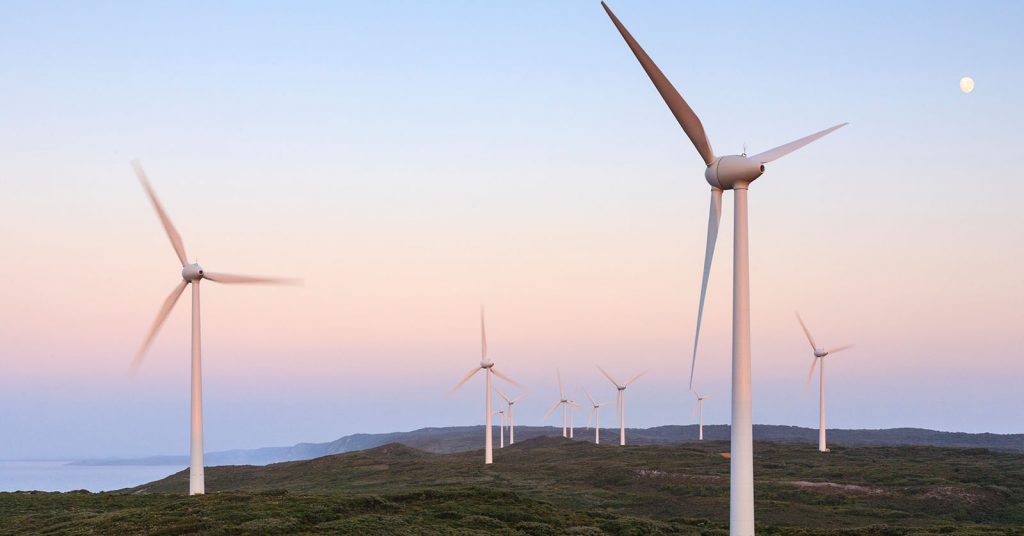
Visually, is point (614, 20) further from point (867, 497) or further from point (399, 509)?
point (867, 497)

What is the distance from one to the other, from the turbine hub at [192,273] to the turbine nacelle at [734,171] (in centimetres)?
4332

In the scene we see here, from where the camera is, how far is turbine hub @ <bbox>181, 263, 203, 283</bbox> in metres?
70.4

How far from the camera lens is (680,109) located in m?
43.2

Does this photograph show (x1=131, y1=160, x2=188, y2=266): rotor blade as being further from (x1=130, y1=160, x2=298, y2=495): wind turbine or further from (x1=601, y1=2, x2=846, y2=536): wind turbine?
(x1=601, y1=2, x2=846, y2=536): wind turbine

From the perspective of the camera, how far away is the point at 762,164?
40.4 m

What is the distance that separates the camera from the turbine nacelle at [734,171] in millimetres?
40062

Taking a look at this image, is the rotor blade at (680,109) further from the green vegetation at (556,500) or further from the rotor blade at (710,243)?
the green vegetation at (556,500)

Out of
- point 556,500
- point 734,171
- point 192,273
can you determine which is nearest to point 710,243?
point 734,171

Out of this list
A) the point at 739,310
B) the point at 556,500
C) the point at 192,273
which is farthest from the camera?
the point at 556,500

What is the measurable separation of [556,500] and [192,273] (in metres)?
43.0

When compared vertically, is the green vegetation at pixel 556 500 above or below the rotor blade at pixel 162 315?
below

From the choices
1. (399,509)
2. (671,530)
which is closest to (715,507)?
(671,530)

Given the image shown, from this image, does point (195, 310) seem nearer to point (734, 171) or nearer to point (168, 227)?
point (168, 227)

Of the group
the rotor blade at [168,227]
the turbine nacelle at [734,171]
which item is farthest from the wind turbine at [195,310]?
the turbine nacelle at [734,171]
